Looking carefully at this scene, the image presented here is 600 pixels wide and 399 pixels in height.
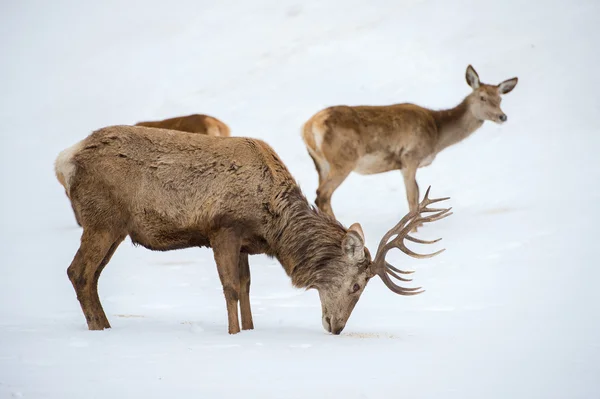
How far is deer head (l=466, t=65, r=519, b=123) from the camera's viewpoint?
14.9 m

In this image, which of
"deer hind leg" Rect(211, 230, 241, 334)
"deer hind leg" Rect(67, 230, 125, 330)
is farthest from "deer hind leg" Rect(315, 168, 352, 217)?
"deer hind leg" Rect(67, 230, 125, 330)

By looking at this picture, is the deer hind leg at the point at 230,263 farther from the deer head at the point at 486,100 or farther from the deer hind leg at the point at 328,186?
the deer head at the point at 486,100

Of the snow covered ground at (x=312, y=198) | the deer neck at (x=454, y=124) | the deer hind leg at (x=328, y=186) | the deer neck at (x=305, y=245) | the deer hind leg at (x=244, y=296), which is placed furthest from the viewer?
the deer neck at (x=454, y=124)

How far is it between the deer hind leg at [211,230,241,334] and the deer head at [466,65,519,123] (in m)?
8.53

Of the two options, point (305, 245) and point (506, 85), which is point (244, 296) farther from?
point (506, 85)

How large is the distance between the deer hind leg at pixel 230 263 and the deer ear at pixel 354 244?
904mm

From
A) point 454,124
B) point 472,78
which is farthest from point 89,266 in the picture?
point 472,78

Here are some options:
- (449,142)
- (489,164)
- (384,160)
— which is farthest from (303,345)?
(489,164)

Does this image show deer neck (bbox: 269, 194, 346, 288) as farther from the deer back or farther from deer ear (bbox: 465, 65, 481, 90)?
deer ear (bbox: 465, 65, 481, 90)

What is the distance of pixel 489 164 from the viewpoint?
1634 centimetres

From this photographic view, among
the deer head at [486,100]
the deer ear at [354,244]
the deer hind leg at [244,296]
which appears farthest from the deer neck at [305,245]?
the deer head at [486,100]

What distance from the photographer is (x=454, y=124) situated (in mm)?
14898

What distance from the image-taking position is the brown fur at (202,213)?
7398mm

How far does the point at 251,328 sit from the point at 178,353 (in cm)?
146
